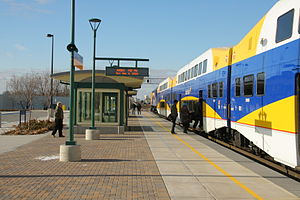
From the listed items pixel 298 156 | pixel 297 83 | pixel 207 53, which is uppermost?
pixel 207 53

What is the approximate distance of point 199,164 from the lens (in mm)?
10031

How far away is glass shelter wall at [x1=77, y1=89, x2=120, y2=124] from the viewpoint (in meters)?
19.7

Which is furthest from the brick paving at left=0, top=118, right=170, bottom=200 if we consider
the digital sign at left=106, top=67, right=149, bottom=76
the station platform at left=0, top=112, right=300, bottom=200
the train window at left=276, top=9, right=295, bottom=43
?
the digital sign at left=106, top=67, right=149, bottom=76

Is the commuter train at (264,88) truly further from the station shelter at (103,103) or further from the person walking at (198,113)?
the station shelter at (103,103)

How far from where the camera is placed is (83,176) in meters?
8.20

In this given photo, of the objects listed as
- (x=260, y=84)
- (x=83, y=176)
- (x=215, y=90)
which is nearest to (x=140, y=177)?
(x=83, y=176)

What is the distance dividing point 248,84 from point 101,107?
10.5 metres

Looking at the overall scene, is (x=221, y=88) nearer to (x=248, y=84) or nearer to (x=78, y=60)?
(x=248, y=84)

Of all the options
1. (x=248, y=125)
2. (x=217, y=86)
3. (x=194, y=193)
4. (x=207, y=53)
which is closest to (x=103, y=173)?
(x=194, y=193)

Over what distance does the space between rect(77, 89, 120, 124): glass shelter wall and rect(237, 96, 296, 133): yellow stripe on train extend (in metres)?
10.6

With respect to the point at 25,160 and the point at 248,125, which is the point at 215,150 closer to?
the point at 248,125

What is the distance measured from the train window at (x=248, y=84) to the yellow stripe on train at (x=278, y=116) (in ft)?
2.49

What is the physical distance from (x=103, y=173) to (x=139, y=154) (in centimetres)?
338

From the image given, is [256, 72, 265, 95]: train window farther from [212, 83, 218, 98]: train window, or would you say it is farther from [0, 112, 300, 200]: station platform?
[212, 83, 218, 98]: train window
